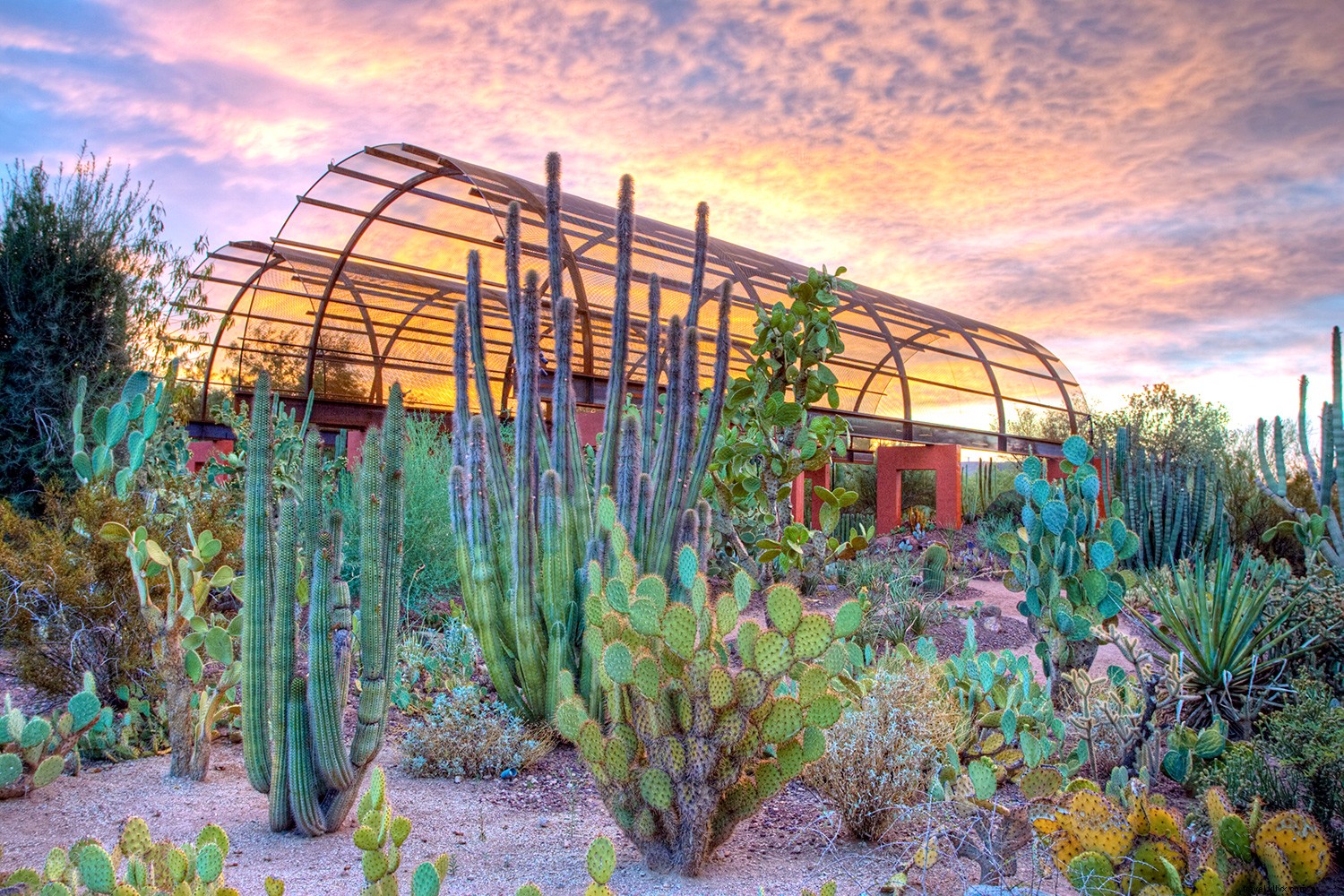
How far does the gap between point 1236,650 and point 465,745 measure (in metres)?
3.34

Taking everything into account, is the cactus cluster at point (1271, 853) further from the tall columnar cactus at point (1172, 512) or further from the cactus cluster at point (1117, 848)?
the tall columnar cactus at point (1172, 512)

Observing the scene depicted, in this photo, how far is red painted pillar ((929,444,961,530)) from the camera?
1241 centimetres

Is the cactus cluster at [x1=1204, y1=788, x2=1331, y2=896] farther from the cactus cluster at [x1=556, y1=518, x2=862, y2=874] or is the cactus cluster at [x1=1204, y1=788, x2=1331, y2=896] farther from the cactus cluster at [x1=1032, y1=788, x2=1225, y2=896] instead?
the cactus cluster at [x1=556, y1=518, x2=862, y2=874]

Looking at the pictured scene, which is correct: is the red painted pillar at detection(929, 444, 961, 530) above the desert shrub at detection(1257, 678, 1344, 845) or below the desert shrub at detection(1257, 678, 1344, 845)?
above

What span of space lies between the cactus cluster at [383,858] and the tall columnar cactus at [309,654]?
727 millimetres

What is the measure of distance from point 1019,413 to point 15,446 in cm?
1578

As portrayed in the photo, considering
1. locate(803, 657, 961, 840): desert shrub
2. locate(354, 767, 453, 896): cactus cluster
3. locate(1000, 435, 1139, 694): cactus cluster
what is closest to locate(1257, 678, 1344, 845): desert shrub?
locate(1000, 435, 1139, 694): cactus cluster

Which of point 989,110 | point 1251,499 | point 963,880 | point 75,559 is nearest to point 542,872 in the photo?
point 963,880

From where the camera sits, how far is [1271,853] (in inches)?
80.0

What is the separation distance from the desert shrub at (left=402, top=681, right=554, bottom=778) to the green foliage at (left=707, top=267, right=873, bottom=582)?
3027 millimetres

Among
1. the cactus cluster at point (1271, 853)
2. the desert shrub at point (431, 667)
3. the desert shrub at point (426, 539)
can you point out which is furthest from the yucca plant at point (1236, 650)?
the desert shrub at point (426, 539)

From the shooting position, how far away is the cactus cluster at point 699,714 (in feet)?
7.80

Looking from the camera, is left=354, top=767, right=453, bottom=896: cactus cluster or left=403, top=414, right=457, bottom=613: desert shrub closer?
left=354, top=767, right=453, bottom=896: cactus cluster

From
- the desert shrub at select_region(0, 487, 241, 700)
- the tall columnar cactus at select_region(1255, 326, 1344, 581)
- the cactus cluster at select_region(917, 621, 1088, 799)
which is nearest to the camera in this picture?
the cactus cluster at select_region(917, 621, 1088, 799)
